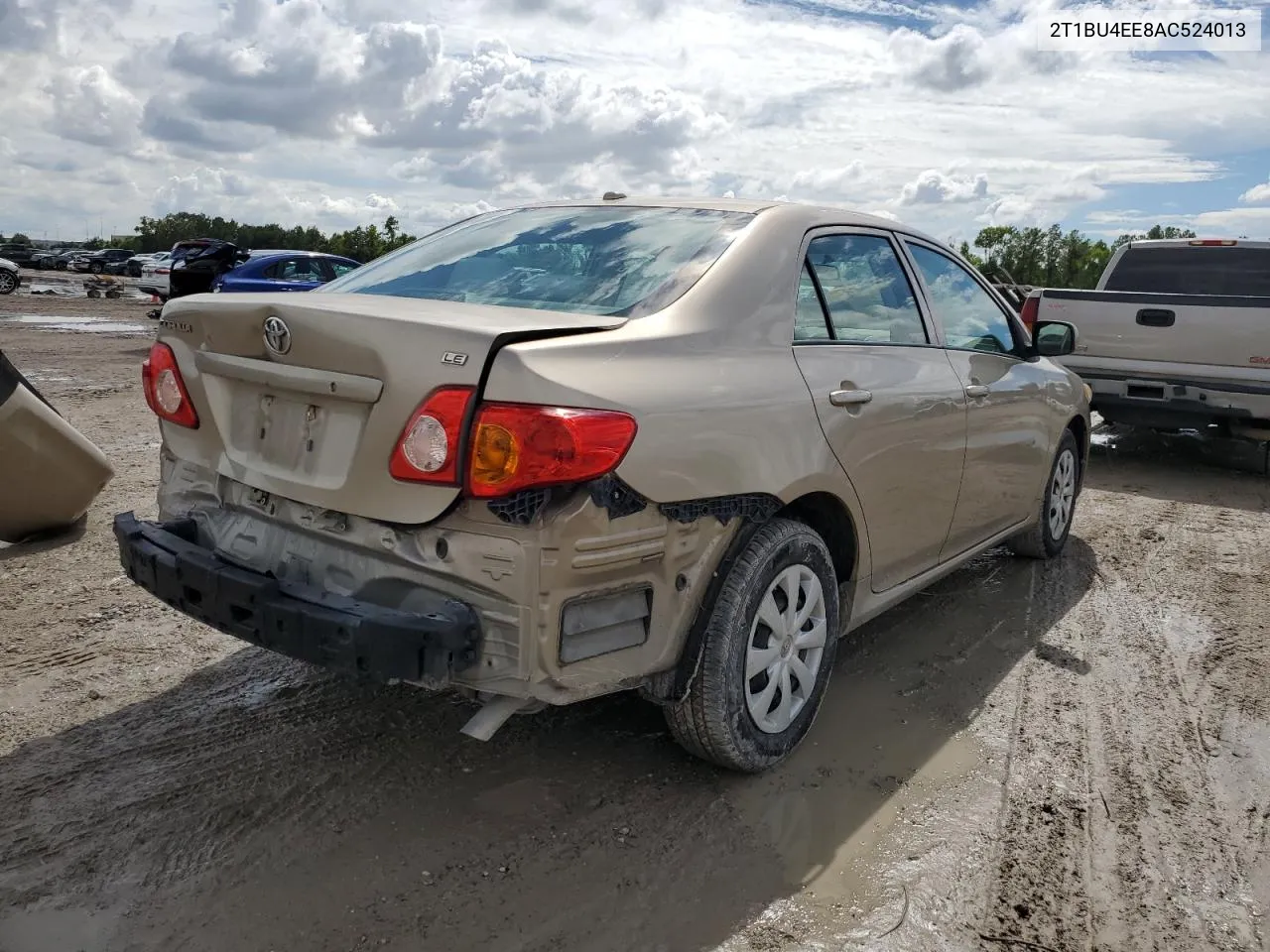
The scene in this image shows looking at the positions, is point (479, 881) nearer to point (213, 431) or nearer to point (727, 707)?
point (727, 707)

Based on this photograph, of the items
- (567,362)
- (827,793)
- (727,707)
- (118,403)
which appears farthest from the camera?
(118,403)

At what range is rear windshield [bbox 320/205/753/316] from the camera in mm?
3094

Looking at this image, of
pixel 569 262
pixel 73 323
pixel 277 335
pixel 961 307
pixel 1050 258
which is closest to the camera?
pixel 277 335

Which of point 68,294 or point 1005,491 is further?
point 68,294

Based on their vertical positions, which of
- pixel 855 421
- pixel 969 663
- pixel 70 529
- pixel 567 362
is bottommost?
pixel 969 663

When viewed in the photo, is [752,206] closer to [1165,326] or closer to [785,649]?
[785,649]

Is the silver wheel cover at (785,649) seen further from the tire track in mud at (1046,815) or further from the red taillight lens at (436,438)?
the red taillight lens at (436,438)

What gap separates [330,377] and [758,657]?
1481 millimetres

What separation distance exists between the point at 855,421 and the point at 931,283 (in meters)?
1.22

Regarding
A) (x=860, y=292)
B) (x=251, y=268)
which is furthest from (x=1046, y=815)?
(x=251, y=268)

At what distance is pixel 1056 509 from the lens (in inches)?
224

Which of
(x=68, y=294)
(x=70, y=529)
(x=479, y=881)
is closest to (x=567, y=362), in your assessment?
(x=479, y=881)

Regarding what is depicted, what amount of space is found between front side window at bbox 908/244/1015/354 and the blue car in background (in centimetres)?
1221

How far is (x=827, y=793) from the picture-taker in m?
3.21
